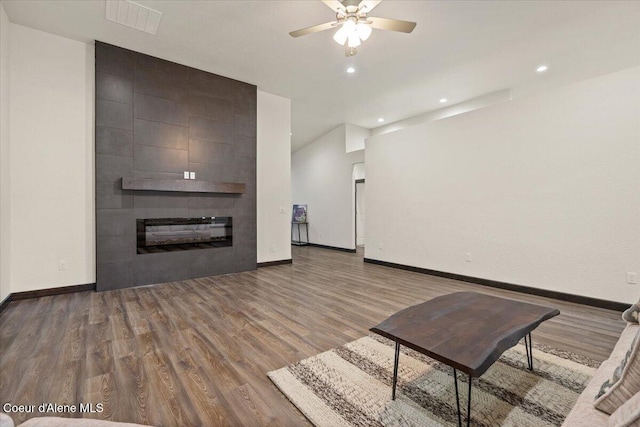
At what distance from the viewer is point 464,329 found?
1.68m

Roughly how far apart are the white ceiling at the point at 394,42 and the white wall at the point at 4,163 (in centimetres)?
38

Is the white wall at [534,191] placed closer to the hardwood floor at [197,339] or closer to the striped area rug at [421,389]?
the hardwood floor at [197,339]

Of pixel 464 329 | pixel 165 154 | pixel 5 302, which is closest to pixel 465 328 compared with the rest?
pixel 464 329

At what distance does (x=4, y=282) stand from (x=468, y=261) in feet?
20.9

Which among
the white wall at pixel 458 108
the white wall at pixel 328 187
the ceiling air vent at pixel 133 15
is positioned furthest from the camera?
the white wall at pixel 328 187

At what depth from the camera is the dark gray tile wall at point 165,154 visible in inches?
161

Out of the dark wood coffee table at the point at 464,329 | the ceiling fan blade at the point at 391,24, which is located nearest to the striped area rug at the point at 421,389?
the dark wood coffee table at the point at 464,329

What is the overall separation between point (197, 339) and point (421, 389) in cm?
193

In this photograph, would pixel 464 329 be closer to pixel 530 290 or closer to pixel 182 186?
pixel 530 290

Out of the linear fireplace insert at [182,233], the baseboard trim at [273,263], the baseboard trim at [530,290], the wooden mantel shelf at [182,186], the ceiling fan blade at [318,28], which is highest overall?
the ceiling fan blade at [318,28]

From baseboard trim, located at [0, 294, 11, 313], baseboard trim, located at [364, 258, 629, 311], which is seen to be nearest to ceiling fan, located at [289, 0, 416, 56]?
baseboard trim, located at [364, 258, 629, 311]

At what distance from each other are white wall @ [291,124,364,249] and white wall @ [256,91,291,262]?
220 centimetres

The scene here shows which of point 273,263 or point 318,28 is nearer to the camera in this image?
point 318,28

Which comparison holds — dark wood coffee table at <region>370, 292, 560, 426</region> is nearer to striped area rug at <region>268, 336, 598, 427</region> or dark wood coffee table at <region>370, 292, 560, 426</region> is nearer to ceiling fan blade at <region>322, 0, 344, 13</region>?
striped area rug at <region>268, 336, 598, 427</region>
